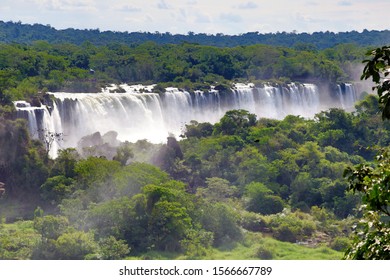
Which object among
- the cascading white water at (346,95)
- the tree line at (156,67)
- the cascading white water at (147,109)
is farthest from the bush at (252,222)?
the cascading white water at (346,95)

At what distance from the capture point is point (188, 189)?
117 ft

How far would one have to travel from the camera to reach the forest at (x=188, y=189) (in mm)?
27609

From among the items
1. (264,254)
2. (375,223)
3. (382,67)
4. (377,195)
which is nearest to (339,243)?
(264,254)

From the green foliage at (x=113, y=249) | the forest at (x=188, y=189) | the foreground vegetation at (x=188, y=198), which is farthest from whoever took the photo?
the forest at (x=188, y=189)

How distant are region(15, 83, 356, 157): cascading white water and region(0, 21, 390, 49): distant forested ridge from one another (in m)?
67.3

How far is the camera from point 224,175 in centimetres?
3791

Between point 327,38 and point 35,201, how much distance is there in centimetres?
12866

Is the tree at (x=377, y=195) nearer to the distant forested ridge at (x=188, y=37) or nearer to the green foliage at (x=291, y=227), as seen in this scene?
the green foliage at (x=291, y=227)

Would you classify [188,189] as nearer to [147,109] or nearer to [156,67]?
[147,109]

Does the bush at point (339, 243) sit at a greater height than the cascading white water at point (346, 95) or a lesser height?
lesser

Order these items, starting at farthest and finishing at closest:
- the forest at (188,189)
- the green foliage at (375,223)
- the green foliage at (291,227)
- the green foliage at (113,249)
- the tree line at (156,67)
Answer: the tree line at (156,67), the green foliage at (291,227), the forest at (188,189), the green foliage at (113,249), the green foliage at (375,223)

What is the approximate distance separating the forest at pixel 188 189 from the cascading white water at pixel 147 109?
1333mm
